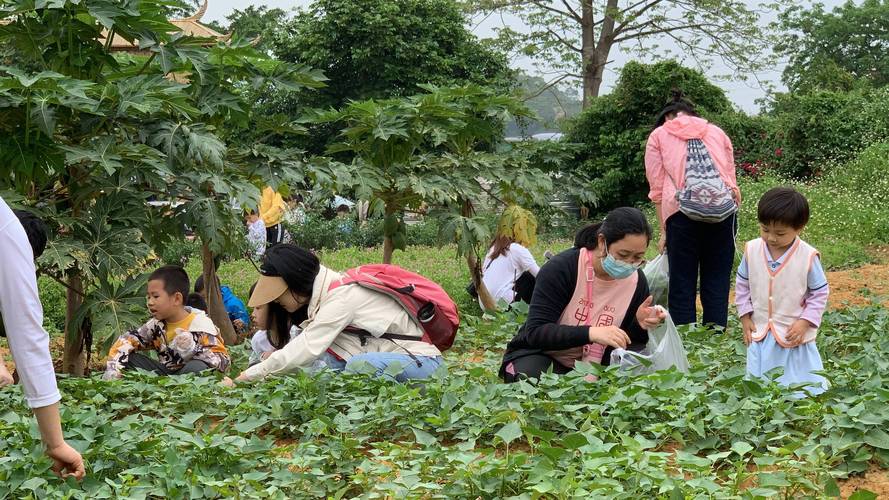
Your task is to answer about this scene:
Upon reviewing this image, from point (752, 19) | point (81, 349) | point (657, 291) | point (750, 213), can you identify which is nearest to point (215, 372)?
point (81, 349)

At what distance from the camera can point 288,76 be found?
628 cm

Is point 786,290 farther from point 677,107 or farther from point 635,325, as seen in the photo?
point 677,107

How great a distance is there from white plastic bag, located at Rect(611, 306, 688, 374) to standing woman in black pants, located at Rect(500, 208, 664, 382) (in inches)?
2.9

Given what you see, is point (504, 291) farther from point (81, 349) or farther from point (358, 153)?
point (81, 349)

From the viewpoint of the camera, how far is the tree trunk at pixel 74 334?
5621 mm

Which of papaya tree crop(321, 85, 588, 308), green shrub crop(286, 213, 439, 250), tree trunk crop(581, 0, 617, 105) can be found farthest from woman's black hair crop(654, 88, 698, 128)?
Result: tree trunk crop(581, 0, 617, 105)

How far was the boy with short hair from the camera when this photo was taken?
5.41 m

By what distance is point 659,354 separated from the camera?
4473mm

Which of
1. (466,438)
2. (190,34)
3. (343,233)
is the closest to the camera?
(466,438)

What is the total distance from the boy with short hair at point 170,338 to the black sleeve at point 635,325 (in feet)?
6.85

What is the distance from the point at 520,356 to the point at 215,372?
64.0 inches

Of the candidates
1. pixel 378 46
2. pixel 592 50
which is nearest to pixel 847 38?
pixel 592 50

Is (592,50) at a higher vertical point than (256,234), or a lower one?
higher

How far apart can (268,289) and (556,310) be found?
1.31 m
